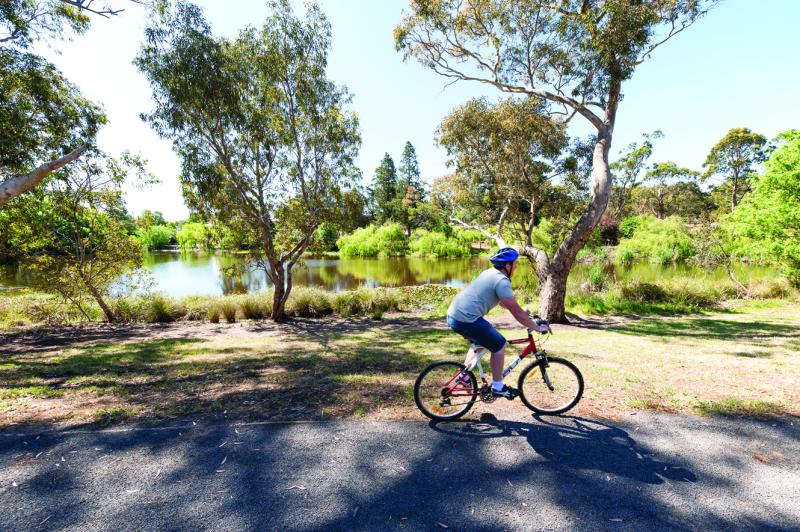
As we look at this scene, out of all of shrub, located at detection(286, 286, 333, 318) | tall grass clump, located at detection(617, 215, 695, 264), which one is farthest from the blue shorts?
tall grass clump, located at detection(617, 215, 695, 264)

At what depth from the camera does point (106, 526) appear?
2414 millimetres

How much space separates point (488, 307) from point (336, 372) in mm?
3031

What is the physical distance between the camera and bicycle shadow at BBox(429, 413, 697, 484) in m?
3.04

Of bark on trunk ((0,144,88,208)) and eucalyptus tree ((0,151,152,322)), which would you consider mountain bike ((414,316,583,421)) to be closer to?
bark on trunk ((0,144,88,208))

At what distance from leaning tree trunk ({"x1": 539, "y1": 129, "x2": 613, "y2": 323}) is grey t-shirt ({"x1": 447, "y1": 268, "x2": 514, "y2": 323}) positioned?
8.46 meters

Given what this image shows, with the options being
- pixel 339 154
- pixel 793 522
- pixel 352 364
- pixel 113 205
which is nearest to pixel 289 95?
pixel 339 154

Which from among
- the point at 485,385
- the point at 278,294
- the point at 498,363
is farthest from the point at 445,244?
the point at 498,363

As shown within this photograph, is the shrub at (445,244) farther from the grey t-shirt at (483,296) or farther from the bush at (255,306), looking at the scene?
the grey t-shirt at (483,296)

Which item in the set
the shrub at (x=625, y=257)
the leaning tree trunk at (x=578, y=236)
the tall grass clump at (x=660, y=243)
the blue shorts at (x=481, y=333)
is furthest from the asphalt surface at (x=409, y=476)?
the tall grass clump at (x=660, y=243)

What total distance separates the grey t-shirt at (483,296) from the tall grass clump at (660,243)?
127 feet

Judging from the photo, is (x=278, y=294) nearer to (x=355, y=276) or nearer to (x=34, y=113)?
(x=34, y=113)

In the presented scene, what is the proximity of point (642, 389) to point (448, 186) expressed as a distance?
44.6ft

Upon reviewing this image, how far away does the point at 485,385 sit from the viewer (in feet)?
13.1

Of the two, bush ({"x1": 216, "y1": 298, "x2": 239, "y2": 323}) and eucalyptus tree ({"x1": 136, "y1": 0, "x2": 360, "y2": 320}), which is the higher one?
eucalyptus tree ({"x1": 136, "y1": 0, "x2": 360, "y2": 320})
